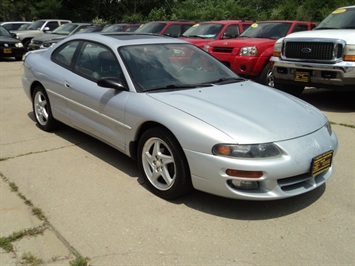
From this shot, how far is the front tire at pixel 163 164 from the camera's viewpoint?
11.4 feet

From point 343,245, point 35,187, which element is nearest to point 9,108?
point 35,187

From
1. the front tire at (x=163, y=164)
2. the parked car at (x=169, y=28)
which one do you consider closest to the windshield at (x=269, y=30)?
the parked car at (x=169, y=28)

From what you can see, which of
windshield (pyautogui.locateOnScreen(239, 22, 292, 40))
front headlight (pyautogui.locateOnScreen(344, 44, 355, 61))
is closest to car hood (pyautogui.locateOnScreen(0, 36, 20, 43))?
windshield (pyautogui.locateOnScreen(239, 22, 292, 40))

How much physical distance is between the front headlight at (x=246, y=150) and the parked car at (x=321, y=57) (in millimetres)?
4141

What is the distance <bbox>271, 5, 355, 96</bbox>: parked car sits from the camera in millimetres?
6676

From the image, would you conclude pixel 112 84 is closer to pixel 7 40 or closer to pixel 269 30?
pixel 269 30

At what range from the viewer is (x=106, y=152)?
16.1 feet

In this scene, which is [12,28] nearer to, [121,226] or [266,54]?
[266,54]

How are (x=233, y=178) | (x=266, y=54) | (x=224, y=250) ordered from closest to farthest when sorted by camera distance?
(x=224, y=250) → (x=233, y=178) → (x=266, y=54)

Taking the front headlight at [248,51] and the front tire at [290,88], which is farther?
the front headlight at [248,51]

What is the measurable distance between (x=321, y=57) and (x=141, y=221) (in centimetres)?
503

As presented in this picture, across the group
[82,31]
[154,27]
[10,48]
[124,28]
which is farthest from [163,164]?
[10,48]

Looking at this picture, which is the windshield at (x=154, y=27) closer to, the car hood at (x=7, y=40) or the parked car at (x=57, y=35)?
the parked car at (x=57, y=35)

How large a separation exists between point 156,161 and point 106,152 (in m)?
1.33
